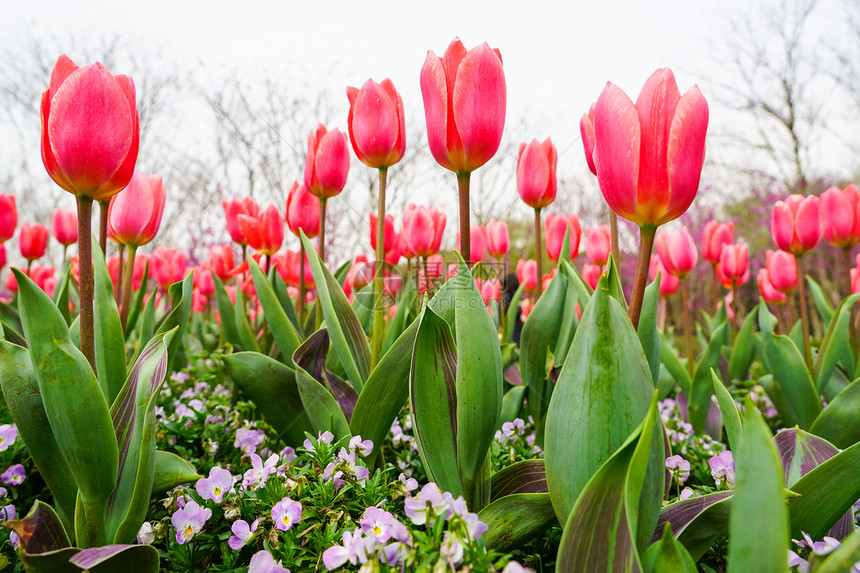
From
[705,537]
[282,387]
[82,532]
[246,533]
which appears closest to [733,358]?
[705,537]

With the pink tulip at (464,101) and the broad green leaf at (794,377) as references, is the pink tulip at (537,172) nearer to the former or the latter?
the pink tulip at (464,101)

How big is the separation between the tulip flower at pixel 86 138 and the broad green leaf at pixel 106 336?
0.18 metres

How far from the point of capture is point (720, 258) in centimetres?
281

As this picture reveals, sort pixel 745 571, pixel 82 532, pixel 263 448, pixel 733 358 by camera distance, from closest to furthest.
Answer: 1. pixel 745 571
2. pixel 82 532
3. pixel 263 448
4. pixel 733 358

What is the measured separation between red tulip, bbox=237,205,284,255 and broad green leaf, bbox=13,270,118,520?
1.18 m

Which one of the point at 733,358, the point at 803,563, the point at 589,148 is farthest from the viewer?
the point at 733,358

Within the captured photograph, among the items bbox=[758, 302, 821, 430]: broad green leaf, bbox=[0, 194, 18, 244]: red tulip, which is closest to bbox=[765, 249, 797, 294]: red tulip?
bbox=[758, 302, 821, 430]: broad green leaf

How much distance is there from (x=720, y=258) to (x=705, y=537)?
2440 mm

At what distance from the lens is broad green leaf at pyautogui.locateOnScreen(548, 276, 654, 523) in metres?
0.63

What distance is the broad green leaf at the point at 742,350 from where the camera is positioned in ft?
7.40

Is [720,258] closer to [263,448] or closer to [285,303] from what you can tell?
[285,303]

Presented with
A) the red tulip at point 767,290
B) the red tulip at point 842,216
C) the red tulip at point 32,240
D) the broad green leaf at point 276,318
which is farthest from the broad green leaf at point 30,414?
the red tulip at point 767,290

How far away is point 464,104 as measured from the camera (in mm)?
962

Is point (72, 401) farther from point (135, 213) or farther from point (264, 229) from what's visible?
point (264, 229)
